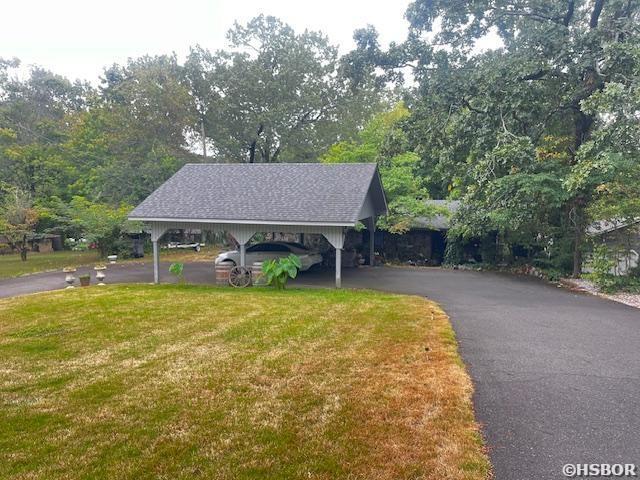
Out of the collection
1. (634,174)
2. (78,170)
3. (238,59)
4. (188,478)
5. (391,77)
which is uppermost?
(238,59)

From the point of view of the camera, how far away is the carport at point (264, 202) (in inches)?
509

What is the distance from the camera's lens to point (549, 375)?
529 centimetres

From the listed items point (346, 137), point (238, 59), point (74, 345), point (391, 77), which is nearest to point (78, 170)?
point (238, 59)

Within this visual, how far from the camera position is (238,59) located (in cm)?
2741

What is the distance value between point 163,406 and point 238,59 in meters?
27.2

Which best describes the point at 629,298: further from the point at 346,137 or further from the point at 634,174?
the point at 346,137

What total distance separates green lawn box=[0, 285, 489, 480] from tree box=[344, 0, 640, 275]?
7796 mm

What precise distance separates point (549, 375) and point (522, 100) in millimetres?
11194

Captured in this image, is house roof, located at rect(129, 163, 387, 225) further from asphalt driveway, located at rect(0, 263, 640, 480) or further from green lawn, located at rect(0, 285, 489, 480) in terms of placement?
green lawn, located at rect(0, 285, 489, 480)

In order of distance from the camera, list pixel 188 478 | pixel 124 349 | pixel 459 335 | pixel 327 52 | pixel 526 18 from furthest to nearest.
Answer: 1. pixel 327 52
2. pixel 526 18
3. pixel 459 335
4. pixel 124 349
5. pixel 188 478

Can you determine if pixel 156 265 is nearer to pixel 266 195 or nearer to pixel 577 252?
pixel 266 195

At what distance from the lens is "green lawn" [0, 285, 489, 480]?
3.34 metres

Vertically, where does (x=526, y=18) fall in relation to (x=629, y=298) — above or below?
above

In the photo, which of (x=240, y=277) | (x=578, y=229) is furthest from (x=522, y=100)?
(x=240, y=277)
